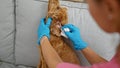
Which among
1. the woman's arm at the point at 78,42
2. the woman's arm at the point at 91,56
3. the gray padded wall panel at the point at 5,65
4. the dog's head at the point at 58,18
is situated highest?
the dog's head at the point at 58,18

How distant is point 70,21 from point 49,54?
32cm

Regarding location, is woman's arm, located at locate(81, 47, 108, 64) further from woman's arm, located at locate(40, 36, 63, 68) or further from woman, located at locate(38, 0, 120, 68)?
woman's arm, located at locate(40, 36, 63, 68)

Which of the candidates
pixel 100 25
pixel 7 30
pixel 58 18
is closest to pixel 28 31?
pixel 7 30

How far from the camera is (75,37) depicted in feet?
4.31

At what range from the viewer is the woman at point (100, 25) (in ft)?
1.93

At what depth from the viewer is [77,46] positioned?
1.32 metres

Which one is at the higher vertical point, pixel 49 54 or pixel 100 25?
pixel 100 25

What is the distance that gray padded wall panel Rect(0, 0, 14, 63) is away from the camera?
4.85ft

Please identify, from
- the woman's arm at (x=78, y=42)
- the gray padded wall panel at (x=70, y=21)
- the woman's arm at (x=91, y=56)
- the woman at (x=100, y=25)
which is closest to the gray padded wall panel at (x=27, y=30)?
the gray padded wall panel at (x=70, y=21)

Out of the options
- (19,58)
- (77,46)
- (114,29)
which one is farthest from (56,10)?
(114,29)

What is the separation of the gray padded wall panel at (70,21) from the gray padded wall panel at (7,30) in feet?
0.17

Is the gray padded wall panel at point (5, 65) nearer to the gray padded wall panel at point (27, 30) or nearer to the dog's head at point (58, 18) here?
the gray padded wall panel at point (27, 30)

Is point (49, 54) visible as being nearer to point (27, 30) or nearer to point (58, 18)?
point (58, 18)

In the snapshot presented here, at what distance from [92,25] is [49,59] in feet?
1.30
